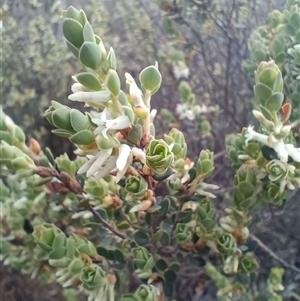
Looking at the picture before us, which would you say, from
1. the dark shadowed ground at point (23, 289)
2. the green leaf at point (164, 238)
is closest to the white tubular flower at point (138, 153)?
the green leaf at point (164, 238)

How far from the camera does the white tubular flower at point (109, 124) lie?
433 millimetres

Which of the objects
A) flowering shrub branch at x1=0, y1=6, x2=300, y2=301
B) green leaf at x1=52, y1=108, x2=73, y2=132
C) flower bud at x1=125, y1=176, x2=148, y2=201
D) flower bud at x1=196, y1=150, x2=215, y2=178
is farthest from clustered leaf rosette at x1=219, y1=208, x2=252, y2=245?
green leaf at x1=52, y1=108, x2=73, y2=132

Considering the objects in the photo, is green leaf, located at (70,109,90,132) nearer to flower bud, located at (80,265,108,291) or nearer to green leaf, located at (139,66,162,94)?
green leaf, located at (139,66,162,94)

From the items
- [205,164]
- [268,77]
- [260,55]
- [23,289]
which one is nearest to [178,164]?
[205,164]

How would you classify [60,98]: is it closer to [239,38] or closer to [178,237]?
[239,38]

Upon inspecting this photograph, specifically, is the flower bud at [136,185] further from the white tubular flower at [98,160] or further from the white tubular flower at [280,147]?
the white tubular flower at [280,147]

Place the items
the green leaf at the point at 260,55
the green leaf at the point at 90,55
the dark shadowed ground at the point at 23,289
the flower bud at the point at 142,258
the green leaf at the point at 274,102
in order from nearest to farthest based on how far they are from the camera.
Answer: the green leaf at the point at 90,55 < the green leaf at the point at 274,102 < the flower bud at the point at 142,258 < the green leaf at the point at 260,55 < the dark shadowed ground at the point at 23,289

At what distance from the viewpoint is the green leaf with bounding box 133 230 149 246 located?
2.13 feet

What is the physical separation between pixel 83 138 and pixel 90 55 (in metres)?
0.08

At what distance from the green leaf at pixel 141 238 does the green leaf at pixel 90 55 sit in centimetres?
29

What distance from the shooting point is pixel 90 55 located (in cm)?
43

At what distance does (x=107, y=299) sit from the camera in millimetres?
661

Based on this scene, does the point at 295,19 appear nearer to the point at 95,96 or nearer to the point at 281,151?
the point at 281,151

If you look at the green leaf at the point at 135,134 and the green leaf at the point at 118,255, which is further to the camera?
the green leaf at the point at 118,255
